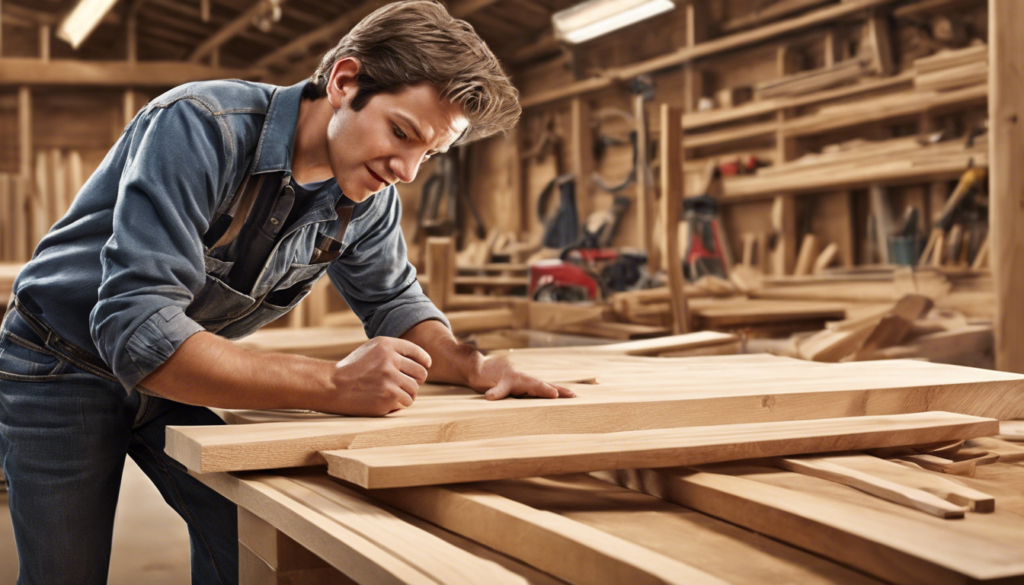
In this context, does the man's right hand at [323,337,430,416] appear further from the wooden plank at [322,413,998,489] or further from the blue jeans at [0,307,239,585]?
the blue jeans at [0,307,239,585]

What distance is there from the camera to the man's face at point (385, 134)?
1.52 metres

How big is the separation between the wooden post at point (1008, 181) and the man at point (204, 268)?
5.36 ft

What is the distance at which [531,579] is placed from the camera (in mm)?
830

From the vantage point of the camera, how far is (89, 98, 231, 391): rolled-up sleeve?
1.27 metres

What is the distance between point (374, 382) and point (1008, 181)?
6.87 feet

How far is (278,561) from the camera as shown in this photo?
1.05m

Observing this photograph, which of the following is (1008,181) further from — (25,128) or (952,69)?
(25,128)

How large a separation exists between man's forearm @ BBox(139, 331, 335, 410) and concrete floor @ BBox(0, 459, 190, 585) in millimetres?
1812

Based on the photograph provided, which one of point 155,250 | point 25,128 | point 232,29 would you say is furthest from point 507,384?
point 25,128

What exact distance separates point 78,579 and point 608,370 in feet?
3.89

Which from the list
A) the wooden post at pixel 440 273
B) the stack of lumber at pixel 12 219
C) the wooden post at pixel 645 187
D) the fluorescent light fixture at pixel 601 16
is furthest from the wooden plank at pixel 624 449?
the stack of lumber at pixel 12 219

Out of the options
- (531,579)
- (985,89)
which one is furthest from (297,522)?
(985,89)

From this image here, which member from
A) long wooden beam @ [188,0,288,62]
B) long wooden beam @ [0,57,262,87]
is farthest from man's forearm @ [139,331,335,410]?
long wooden beam @ [0,57,262,87]

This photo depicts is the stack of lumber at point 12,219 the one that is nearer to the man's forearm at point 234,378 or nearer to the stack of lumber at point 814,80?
the stack of lumber at point 814,80
